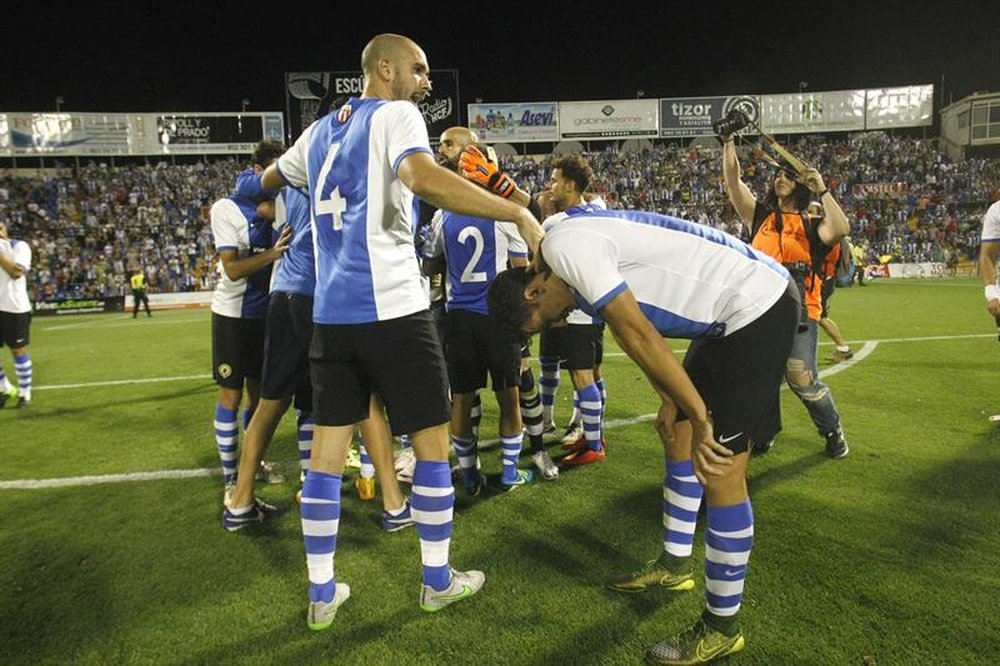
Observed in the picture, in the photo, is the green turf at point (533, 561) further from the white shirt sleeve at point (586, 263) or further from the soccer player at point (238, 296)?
the white shirt sleeve at point (586, 263)

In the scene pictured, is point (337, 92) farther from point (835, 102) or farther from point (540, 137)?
point (835, 102)

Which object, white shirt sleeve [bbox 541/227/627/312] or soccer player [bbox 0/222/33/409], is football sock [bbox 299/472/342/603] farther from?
soccer player [bbox 0/222/33/409]

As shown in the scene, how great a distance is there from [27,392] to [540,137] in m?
40.4

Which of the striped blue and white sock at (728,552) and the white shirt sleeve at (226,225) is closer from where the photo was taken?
the striped blue and white sock at (728,552)

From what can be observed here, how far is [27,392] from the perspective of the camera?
8.35m

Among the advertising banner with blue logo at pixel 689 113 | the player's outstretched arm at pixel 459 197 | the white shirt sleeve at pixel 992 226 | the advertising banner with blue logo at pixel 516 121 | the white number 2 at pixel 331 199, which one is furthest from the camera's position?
the advertising banner with blue logo at pixel 689 113

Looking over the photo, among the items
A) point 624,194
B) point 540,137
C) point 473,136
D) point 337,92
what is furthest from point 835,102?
point 473,136

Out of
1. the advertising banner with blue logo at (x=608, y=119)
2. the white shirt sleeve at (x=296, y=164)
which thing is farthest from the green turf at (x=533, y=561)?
the advertising banner with blue logo at (x=608, y=119)

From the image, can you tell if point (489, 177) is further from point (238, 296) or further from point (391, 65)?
point (238, 296)

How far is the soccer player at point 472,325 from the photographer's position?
4.44 m

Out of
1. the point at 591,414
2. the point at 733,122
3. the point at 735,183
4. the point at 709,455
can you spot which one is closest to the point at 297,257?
the point at 591,414

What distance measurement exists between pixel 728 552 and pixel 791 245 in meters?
3.39

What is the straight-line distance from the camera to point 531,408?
17.4 feet

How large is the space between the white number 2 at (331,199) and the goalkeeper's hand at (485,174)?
73cm
